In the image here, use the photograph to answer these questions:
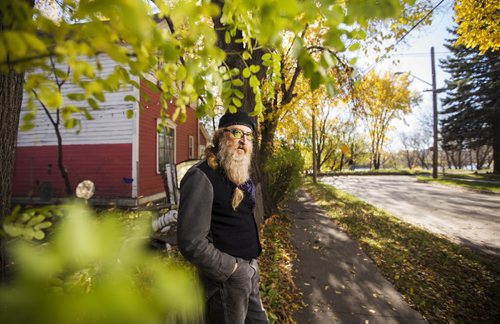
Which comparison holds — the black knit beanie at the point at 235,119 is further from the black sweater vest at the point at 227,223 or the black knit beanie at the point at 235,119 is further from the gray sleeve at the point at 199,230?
the gray sleeve at the point at 199,230

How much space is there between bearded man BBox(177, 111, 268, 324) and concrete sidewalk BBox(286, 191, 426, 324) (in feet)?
6.04

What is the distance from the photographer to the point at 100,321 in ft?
1.70

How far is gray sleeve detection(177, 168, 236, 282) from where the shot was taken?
1.82 m

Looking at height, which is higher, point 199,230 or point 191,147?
point 191,147

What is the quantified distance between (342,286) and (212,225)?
3.28 m

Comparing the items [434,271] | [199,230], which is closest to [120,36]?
[199,230]

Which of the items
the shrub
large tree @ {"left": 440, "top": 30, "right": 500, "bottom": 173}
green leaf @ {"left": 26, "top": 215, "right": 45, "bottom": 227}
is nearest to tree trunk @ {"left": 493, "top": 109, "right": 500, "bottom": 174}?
large tree @ {"left": 440, "top": 30, "right": 500, "bottom": 173}

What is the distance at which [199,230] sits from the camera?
1.83 meters

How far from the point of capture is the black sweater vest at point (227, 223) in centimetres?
203

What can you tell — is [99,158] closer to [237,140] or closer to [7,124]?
[7,124]

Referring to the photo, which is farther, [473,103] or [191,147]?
[473,103]

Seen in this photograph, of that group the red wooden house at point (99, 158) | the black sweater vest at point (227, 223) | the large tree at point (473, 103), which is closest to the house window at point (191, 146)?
the red wooden house at point (99, 158)

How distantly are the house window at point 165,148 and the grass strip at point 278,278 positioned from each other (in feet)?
21.8

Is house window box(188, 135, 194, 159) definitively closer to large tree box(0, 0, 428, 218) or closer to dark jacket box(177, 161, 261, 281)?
dark jacket box(177, 161, 261, 281)
